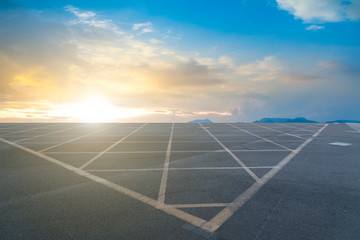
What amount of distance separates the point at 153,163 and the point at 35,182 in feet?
12.0

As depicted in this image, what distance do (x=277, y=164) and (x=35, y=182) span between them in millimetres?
7888

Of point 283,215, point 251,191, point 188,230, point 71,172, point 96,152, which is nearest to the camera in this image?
point 188,230

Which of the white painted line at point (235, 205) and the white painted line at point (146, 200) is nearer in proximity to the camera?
the white painted line at point (235, 205)

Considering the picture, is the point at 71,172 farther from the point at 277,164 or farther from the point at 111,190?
the point at 277,164

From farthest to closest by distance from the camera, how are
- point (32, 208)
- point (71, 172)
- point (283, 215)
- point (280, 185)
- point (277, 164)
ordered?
point (277, 164)
point (71, 172)
point (280, 185)
point (32, 208)
point (283, 215)

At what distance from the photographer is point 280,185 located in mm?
5543

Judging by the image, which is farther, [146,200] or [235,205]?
[146,200]

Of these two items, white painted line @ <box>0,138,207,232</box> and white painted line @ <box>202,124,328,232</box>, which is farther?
white painted line @ <box>0,138,207,232</box>

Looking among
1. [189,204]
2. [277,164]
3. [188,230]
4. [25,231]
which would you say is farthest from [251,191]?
[25,231]

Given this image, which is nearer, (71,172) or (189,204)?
(189,204)

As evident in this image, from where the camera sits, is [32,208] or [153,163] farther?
[153,163]

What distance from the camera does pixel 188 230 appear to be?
3510 mm

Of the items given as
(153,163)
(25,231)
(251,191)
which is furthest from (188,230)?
(153,163)

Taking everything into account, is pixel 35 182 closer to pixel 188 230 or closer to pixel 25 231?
pixel 25 231
